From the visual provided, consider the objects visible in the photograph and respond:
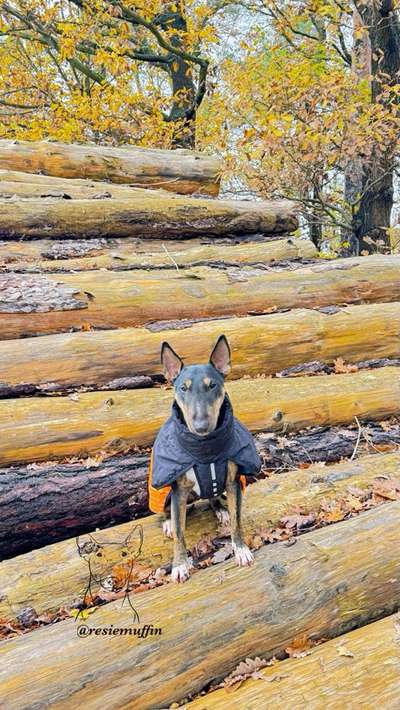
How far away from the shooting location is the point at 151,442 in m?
4.98

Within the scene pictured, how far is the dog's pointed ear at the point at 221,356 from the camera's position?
370 cm

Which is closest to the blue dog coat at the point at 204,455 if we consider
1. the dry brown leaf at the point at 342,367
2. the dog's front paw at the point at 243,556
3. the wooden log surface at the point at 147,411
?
the dog's front paw at the point at 243,556

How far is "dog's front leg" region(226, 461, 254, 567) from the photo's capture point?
364cm

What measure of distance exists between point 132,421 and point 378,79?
32.9ft

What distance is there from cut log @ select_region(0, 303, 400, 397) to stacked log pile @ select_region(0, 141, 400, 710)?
0.02 m

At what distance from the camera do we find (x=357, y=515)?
418 centimetres

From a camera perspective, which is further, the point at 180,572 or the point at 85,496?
the point at 85,496

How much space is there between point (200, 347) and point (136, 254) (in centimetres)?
284

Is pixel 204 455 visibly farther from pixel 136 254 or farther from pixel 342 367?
pixel 136 254

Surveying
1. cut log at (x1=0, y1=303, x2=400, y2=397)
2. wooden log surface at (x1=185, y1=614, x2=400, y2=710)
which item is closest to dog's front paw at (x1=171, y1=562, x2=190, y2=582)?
wooden log surface at (x1=185, y1=614, x2=400, y2=710)

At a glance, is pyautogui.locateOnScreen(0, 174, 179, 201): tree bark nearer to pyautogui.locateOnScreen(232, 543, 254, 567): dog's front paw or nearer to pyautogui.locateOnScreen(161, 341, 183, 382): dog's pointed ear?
pyautogui.locateOnScreen(161, 341, 183, 382): dog's pointed ear

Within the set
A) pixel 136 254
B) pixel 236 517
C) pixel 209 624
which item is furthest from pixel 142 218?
pixel 209 624

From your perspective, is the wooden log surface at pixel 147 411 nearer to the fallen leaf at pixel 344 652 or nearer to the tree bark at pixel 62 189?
the fallen leaf at pixel 344 652

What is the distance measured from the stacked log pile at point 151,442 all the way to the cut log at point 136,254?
4 cm
